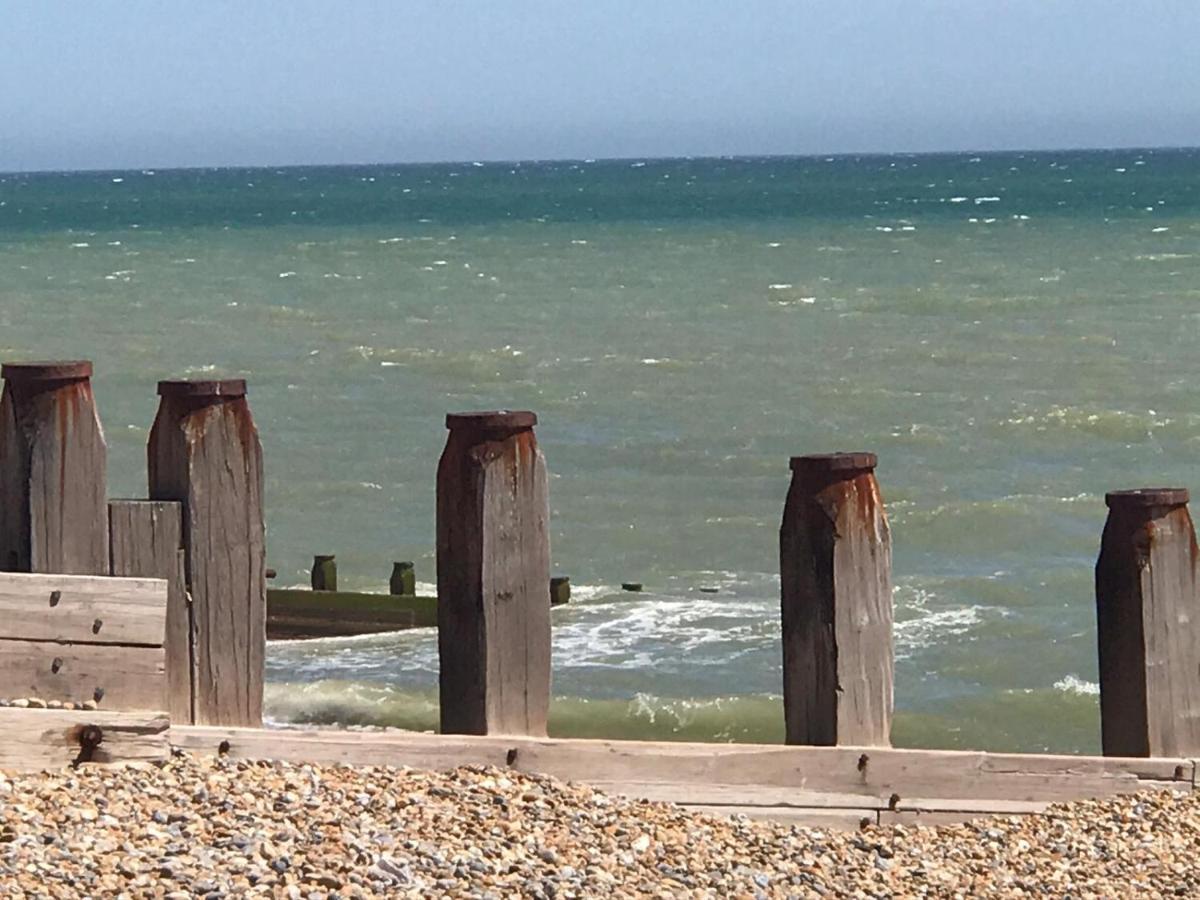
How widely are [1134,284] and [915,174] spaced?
136 meters

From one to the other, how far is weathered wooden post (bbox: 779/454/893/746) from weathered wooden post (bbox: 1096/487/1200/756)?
0.69m

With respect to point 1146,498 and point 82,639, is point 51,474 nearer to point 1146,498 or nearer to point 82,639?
point 82,639

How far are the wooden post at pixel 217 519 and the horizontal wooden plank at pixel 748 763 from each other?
0.47 ft

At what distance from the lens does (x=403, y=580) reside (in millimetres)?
11352

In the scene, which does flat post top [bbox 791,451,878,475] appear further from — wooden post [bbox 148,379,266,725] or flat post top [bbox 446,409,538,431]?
wooden post [bbox 148,379,266,725]

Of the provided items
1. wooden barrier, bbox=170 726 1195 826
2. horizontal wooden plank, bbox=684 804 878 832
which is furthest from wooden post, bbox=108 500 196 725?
horizontal wooden plank, bbox=684 804 878 832

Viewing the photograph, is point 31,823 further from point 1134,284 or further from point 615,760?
point 1134,284

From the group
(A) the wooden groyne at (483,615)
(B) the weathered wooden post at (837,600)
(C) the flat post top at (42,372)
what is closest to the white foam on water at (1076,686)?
(A) the wooden groyne at (483,615)

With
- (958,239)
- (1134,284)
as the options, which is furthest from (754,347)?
(958,239)

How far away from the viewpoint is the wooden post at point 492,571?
15.1ft

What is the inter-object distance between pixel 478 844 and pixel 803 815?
34.5 inches

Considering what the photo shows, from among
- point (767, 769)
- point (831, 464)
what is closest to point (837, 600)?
point (831, 464)

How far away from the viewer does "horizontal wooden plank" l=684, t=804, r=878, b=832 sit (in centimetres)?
472

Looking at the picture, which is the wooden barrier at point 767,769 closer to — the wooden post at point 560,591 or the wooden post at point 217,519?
the wooden post at point 217,519
